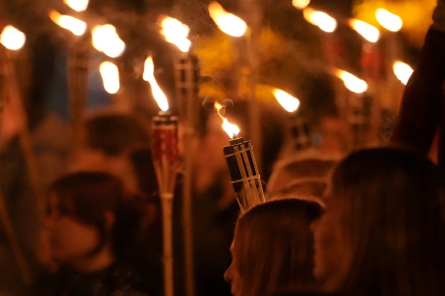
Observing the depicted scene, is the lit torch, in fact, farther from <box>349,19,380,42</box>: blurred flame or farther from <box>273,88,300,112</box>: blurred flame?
<box>349,19,380,42</box>: blurred flame

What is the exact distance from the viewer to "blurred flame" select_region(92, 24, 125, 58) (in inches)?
91.4

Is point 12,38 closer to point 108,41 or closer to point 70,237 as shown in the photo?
point 108,41

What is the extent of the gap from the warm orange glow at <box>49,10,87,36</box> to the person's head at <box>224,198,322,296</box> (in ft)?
4.54

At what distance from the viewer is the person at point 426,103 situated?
1412 millimetres

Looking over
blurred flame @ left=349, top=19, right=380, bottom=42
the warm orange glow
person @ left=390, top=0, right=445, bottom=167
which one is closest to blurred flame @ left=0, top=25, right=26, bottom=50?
the warm orange glow

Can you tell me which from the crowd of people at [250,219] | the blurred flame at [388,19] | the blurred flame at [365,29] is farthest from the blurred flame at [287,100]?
the blurred flame at [388,19]

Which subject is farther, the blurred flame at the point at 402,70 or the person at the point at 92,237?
the blurred flame at the point at 402,70

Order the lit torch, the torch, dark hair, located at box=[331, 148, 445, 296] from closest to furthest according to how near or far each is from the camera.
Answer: dark hair, located at box=[331, 148, 445, 296] < the lit torch < the torch

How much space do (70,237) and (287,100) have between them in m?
0.86

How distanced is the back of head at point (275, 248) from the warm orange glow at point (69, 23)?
139 centimetres

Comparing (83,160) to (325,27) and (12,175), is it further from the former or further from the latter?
(325,27)

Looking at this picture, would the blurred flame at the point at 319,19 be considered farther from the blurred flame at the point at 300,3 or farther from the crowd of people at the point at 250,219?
Result: the crowd of people at the point at 250,219

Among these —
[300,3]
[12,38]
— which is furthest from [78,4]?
[300,3]

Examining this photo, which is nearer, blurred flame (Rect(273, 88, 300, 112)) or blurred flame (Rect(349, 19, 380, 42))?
blurred flame (Rect(273, 88, 300, 112))
